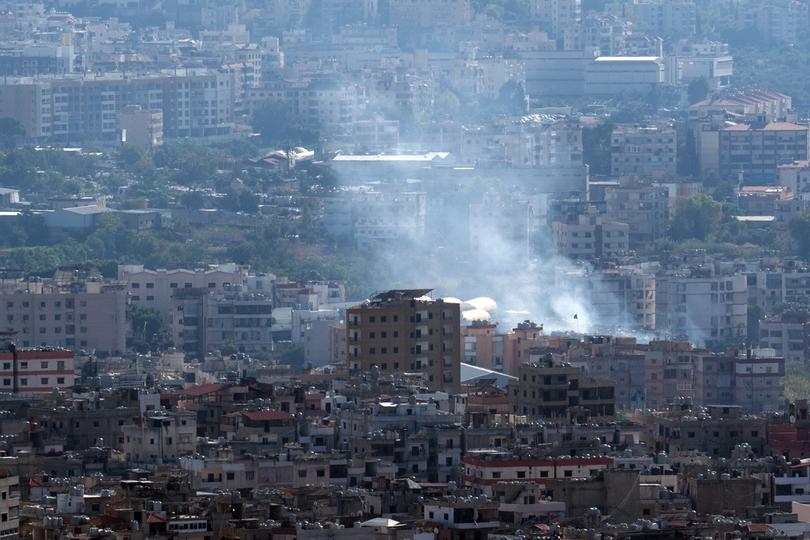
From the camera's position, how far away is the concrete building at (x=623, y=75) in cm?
13412

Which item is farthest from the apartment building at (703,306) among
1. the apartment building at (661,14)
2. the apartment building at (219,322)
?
the apartment building at (661,14)

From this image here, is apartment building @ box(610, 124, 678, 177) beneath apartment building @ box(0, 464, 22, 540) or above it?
beneath

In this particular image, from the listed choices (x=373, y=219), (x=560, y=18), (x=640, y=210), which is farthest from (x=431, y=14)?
(x=373, y=219)

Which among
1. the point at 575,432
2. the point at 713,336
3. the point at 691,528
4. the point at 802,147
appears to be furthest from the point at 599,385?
the point at 802,147

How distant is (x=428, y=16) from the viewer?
490 ft

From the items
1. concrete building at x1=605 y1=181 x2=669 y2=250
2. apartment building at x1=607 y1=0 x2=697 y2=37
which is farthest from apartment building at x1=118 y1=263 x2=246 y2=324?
apartment building at x1=607 y1=0 x2=697 y2=37

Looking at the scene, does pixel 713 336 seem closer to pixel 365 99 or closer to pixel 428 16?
pixel 365 99

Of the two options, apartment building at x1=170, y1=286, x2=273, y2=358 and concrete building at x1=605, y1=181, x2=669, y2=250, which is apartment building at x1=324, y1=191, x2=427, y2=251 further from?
apartment building at x1=170, y1=286, x2=273, y2=358

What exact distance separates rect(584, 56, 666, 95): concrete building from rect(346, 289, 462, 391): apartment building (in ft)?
232

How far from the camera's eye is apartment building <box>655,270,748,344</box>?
8681 cm

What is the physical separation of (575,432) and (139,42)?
91.5 meters

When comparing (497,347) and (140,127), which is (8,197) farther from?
(497,347)

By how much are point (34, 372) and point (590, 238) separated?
37.8 m

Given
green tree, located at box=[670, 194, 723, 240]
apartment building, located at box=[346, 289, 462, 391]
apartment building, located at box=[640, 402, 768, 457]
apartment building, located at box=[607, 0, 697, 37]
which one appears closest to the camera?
apartment building, located at box=[640, 402, 768, 457]
